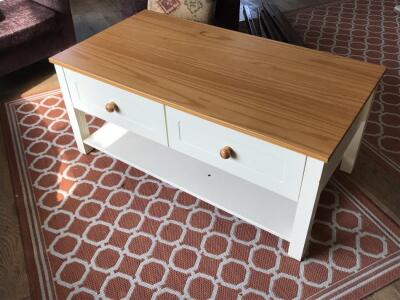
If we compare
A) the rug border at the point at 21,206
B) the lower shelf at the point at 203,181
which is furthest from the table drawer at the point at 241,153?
the rug border at the point at 21,206

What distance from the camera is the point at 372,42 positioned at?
241cm

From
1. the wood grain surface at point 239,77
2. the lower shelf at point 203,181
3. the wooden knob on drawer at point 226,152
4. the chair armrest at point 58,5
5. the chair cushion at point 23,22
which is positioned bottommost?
the lower shelf at point 203,181

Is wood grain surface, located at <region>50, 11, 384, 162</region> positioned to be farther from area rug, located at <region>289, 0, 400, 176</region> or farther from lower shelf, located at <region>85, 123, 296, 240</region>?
area rug, located at <region>289, 0, 400, 176</region>

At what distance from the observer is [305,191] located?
1.08 meters

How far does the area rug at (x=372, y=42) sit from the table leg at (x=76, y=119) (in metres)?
1.22

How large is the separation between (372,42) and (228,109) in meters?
1.71

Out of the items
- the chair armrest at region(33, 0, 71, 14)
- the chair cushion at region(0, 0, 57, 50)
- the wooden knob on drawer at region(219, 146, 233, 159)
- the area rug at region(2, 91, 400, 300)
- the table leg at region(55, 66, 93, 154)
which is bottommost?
the area rug at region(2, 91, 400, 300)

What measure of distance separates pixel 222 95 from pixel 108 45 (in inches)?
22.2

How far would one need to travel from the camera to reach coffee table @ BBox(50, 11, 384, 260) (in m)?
1.08

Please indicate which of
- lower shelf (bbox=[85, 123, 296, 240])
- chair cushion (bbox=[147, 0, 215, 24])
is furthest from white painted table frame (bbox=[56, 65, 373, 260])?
chair cushion (bbox=[147, 0, 215, 24])

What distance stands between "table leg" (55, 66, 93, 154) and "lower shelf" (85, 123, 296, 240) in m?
0.04

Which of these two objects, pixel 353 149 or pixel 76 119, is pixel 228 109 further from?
pixel 76 119

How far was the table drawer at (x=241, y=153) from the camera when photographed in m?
1.06

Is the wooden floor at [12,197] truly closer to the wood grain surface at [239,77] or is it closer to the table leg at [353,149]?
the table leg at [353,149]
